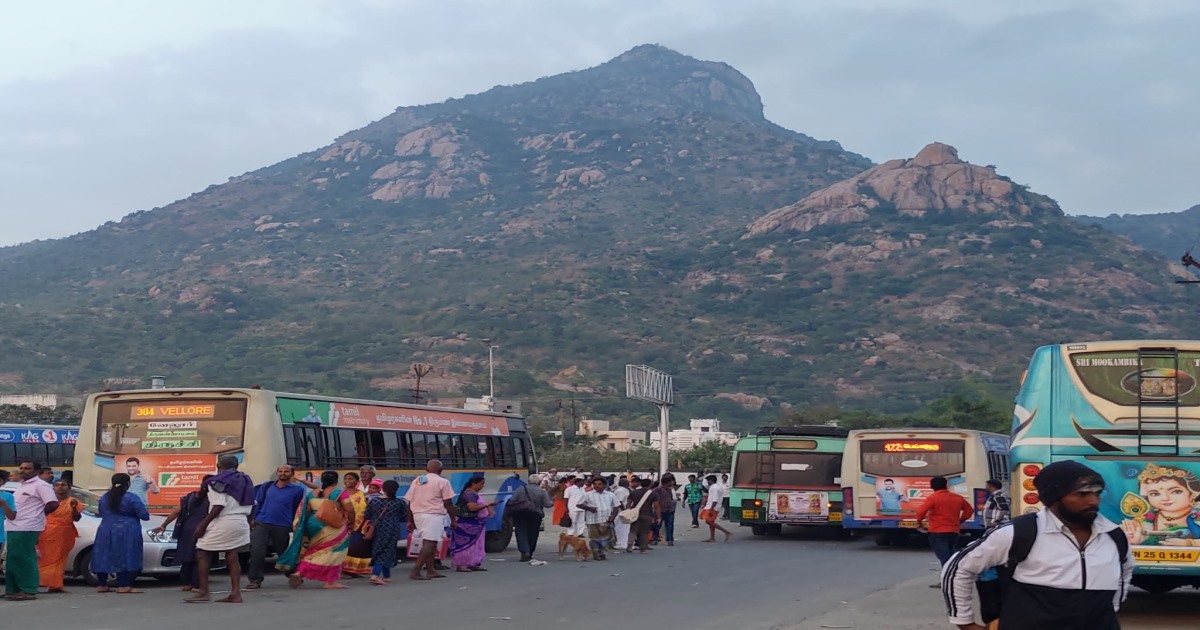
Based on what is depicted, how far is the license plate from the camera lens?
40.3ft

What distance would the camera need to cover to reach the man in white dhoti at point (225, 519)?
14070 millimetres

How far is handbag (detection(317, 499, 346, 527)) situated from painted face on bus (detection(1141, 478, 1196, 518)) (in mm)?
8669

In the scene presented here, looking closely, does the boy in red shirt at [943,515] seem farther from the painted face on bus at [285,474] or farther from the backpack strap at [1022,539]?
the backpack strap at [1022,539]

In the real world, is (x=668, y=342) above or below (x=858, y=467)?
above

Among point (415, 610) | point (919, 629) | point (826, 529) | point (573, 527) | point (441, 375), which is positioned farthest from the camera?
point (441, 375)

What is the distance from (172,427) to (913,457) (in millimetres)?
14649

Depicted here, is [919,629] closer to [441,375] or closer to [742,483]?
[742,483]

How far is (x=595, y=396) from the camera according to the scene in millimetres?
118250

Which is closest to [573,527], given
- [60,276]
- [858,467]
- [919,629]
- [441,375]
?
[858,467]

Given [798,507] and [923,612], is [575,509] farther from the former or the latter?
[923,612]

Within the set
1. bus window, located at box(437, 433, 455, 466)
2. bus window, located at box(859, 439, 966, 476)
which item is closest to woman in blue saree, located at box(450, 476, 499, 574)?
bus window, located at box(437, 433, 455, 466)

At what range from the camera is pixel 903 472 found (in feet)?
89.3

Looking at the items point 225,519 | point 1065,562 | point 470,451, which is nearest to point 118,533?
point 225,519

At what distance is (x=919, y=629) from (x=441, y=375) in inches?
4114
